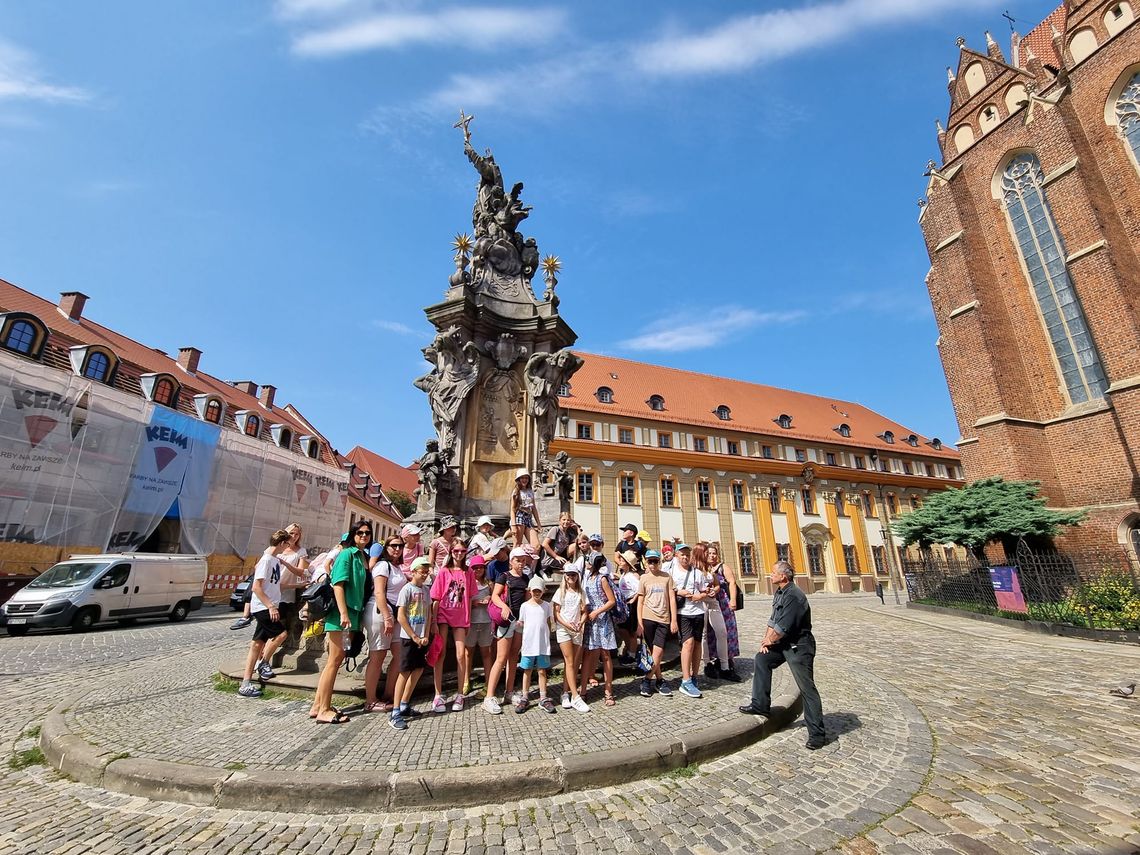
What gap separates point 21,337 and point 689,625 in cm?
2510

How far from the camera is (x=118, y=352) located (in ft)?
82.5

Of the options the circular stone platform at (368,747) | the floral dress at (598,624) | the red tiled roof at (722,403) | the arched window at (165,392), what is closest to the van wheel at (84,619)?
the circular stone platform at (368,747)

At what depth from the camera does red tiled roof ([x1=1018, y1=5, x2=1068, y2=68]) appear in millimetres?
25047

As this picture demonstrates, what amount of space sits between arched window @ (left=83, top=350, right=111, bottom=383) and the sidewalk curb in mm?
23194

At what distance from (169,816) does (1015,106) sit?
35.6m

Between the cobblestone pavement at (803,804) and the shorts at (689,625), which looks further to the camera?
the shorts at (689,625)

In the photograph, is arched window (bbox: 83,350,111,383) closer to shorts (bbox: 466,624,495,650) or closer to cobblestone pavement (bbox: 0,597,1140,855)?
cobblestone pavement (bbox: 0,597,1140,855)

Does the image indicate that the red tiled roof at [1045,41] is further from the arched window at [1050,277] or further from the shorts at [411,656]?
the shorts at [411,656]

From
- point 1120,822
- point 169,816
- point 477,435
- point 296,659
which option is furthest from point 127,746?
point 1120,822

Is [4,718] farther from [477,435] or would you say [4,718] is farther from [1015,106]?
[1015,106]

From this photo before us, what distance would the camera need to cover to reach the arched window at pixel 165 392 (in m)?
23.0

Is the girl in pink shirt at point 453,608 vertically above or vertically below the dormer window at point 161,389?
below

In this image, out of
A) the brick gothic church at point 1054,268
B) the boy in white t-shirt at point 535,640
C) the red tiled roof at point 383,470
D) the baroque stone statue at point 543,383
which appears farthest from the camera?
the red tiled roof at point 383,470

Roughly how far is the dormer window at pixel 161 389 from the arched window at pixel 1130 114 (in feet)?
137
